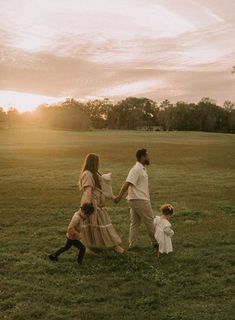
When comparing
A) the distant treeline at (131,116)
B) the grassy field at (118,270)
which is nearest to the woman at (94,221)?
the grassy field at (118,270)

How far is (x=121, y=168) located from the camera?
32.1 m

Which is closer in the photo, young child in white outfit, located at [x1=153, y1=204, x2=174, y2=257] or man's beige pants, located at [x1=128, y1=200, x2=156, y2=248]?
young child in white outfit, located at [x1=153, y1=204, x2=174, y2=257]

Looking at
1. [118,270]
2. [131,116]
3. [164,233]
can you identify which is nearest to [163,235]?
[164,233]

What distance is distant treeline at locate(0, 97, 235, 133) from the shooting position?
138 m

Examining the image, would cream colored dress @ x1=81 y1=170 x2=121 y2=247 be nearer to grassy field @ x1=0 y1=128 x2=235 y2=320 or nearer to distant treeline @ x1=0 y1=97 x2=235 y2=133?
grassy field @ x1=0 y1=128 x2=235 y2=320

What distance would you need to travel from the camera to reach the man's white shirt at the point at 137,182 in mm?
10758

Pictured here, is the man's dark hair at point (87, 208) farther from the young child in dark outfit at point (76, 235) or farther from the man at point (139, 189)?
the man at point (139, 189)

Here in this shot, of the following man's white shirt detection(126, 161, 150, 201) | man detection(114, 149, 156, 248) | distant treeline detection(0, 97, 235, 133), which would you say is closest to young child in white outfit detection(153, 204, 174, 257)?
man detection(114, 149, 156, 248)

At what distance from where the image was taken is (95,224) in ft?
34.5

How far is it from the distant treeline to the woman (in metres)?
122

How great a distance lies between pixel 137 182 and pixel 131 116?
143069 millimetres

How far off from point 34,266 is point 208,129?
13196cm

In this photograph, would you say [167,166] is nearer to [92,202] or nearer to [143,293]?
[92,202]

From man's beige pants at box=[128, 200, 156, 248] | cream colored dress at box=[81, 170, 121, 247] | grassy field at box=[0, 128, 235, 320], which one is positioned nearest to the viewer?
grassy field at box=[0, 128, 235, 320]
